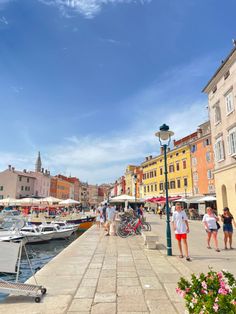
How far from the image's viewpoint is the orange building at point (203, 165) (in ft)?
128

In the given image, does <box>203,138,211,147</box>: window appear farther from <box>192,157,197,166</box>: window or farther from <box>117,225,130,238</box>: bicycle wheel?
<box>117,225,130,238</box>: bicycle wheel


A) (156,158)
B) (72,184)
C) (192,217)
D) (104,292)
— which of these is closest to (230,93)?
(192,217)

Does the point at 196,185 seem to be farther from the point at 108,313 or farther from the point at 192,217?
the point at 108,313

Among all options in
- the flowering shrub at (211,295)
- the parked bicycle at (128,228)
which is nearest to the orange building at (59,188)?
the parked bicycle at (128,228)

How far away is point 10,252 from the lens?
516 cm

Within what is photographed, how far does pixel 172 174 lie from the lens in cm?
5044

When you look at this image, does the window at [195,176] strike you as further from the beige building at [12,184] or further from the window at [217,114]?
the beige building at [12,184]

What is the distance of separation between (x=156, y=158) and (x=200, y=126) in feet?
44.2

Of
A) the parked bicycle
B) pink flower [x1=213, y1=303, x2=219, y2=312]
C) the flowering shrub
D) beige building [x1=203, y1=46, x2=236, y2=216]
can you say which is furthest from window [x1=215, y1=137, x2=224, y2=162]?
pink flower [x1=213, y1=303, x2=219, y2=312]

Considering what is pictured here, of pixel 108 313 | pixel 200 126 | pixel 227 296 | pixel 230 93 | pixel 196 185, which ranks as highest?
pixel 200 126

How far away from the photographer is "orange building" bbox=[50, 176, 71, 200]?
90.7m

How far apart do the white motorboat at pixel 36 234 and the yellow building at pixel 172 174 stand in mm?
29226

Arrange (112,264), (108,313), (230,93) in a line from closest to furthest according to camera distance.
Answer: (108,313), (112,264), (230,93)

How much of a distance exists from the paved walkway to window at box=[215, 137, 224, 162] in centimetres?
1410
